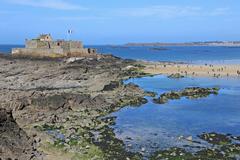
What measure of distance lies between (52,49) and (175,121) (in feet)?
122

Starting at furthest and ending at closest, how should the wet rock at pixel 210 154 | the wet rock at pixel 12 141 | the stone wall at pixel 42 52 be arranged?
1. the stone wall at pixel 42 52
2. the wet rock at pixel 210 154
3. the wet rock at pixel 12 141

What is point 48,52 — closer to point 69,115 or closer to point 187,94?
point 187,94

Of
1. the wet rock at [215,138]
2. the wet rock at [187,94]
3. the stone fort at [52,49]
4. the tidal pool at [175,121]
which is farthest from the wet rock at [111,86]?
the stone fort at [52,49]

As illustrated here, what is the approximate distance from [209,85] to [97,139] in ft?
78.1

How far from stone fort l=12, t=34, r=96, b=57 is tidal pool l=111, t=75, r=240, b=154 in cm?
2544

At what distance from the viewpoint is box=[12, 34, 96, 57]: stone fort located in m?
58.2

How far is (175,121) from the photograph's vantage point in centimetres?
2394

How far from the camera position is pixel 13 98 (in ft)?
84.9

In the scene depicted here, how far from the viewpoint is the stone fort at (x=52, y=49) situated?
5822 centimetres

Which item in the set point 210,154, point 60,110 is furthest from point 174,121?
point 210,154

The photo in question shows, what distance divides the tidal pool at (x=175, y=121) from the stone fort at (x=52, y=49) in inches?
1001

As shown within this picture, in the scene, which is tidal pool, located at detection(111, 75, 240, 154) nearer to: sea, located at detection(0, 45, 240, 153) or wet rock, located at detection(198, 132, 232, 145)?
sea, located at detection(0, 45, 240, 153)

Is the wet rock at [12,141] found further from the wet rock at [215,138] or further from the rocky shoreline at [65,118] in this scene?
the wet rock at [215,138]

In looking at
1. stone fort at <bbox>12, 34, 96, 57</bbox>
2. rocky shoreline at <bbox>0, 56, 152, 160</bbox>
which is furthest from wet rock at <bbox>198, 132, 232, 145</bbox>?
stone fort at <bbox>12, 34, 96, 57</bbox>
